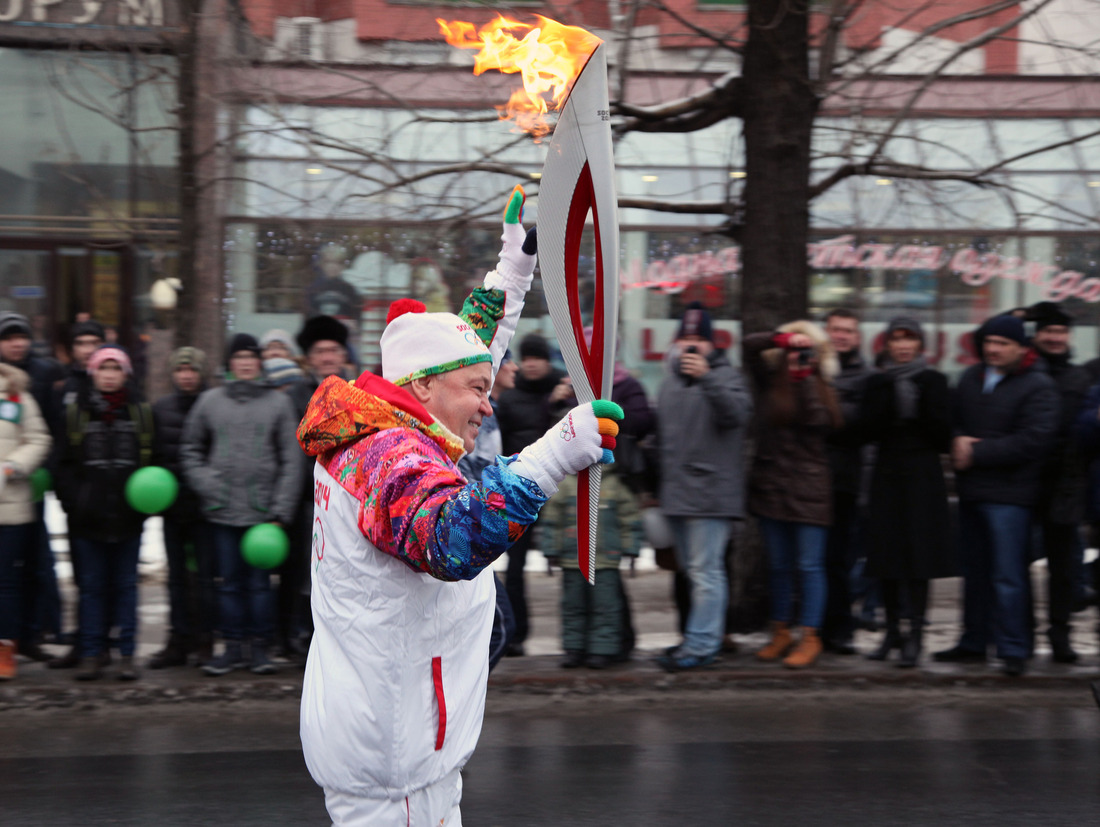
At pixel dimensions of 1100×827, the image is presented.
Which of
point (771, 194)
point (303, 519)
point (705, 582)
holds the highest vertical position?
point (771, 194)

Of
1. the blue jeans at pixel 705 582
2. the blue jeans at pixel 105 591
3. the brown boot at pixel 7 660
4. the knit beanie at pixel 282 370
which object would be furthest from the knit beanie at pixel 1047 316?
the brown boot at pixel 7 660

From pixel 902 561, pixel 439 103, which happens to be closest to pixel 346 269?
pixel 439 103

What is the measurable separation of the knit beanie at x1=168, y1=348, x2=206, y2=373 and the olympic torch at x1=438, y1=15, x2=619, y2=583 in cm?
487

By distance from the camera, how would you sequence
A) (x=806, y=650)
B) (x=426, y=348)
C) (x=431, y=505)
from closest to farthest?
(x=431, y=505) → (x=426, y=348) → (x=806, y=650)

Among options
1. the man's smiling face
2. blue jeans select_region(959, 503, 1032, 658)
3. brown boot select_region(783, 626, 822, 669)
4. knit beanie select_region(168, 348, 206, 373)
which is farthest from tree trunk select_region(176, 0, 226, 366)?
the man's smiling face

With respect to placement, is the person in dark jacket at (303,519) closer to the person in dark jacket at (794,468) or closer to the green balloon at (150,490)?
the green balloon at (150,490)

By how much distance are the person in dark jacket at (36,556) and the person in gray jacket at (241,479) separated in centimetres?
101

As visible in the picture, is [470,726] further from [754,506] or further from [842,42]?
[842,42]

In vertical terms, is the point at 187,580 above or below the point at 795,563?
below

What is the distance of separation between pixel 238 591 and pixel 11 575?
131 centimetres

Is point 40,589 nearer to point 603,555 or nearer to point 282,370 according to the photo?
point 282,370

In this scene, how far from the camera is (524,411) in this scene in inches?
299

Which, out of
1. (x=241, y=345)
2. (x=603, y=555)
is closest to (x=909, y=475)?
(x=603, y=555)

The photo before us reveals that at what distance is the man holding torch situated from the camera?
2373 millimetres
